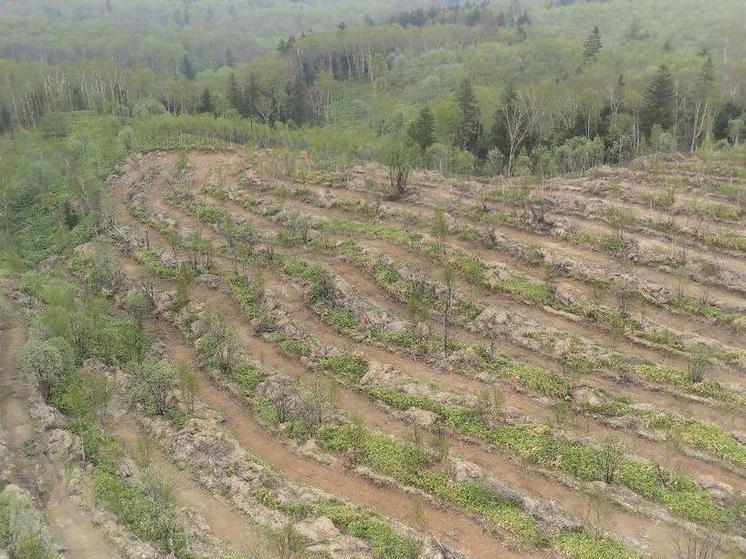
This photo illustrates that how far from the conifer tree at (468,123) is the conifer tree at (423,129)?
20.9ft

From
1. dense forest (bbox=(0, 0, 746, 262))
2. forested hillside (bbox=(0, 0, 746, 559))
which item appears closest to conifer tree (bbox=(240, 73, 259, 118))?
dense forest (bbox=(0, 0, 746, 262))

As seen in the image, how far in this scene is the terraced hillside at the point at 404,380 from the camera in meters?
29.2

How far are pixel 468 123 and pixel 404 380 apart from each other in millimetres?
60643

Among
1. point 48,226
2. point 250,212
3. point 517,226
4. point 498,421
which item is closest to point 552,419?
point 498,421

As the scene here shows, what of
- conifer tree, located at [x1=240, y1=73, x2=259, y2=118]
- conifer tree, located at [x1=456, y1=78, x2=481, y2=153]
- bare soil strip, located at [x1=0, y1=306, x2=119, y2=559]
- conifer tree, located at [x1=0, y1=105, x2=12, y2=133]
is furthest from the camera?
conifer tree, located at [x1=240, y1=73, x2=259, y2=118]

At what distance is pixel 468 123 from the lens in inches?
3595

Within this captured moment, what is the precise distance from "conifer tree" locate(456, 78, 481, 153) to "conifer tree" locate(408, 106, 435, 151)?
637 centimetres

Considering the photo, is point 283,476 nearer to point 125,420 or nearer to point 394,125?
point 125,420

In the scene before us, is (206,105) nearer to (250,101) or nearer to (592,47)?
(250,101)

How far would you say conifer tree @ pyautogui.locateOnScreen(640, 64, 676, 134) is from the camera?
8631 cm

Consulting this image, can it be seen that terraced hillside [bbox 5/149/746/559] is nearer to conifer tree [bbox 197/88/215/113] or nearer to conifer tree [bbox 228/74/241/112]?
conifer tree [bbox 197/88/215/113]

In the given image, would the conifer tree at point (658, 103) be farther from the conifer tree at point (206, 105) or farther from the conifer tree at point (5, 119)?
the conifer tree at point (5, 119)

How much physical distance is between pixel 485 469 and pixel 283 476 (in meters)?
10.1

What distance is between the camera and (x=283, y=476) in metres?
32.8
